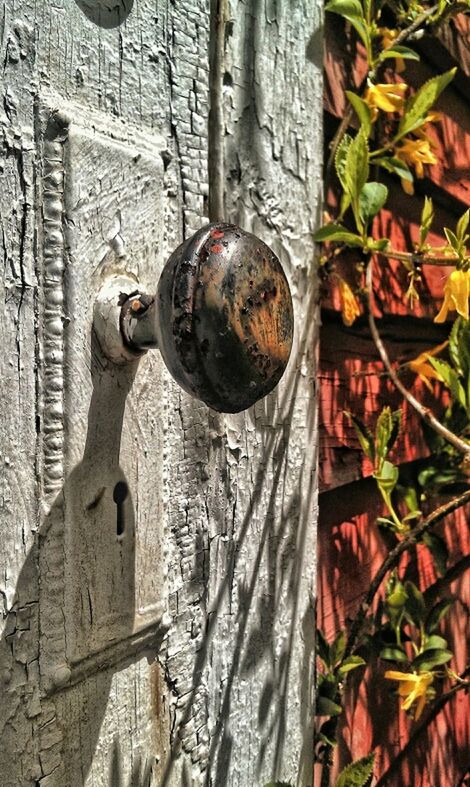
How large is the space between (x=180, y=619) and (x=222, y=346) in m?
0.39

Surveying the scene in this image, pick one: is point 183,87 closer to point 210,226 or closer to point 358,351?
point 210,226

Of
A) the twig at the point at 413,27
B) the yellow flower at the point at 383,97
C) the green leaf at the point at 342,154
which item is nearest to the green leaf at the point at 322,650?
the green leaf at the point at 342,154

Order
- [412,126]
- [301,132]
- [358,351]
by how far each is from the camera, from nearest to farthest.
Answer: [301,132], [412,126], [358,351]

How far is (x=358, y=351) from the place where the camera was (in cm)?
127

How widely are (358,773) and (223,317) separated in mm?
744

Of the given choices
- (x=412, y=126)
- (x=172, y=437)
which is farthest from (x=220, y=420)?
(x=412, y=126)

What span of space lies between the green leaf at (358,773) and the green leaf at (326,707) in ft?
0.24

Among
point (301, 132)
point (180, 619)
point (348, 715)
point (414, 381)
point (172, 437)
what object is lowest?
point (348, 715)

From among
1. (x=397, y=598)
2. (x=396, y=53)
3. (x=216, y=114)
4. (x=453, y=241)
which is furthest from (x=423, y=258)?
(x=397, y=598)

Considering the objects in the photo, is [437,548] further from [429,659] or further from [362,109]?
[362,109]

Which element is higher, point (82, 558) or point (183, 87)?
point (183, 87)

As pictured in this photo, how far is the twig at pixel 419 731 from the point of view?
140 cm

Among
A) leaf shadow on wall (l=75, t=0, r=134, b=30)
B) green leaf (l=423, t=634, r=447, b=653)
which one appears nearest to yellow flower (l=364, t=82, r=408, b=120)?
leaf shadow on wall (l=75, t=0, r=134, b=30)

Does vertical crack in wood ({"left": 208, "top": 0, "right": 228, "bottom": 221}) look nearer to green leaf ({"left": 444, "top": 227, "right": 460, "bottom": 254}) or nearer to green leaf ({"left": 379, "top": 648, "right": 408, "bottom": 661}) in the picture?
green leaf ({"left": 444, "top": 227, "right": 460, "bottom": 254})
